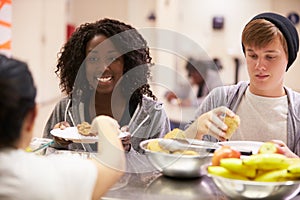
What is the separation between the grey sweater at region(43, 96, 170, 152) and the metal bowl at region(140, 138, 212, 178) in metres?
0.33

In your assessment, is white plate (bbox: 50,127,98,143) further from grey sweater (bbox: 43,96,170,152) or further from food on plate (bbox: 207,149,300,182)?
food on plate (bbox: 207,149,300,182)

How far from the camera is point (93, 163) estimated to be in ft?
3.25

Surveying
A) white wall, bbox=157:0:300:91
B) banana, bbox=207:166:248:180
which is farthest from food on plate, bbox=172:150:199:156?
white wall, bbox=157:0:300:91

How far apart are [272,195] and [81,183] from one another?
445 mm

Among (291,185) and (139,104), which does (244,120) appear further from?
(291,185)

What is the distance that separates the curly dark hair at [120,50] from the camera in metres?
1.62

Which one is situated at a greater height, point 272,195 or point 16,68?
point 16,68

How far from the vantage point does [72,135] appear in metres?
1.39

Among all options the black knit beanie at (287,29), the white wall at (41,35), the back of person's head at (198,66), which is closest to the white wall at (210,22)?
the back of person's head at (198,66)

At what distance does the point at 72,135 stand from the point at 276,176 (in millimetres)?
666

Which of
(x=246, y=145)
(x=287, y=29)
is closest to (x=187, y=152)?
(x=246, y=145)

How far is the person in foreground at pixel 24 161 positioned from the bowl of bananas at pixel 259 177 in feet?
1.09

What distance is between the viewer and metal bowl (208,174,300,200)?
1.00 m

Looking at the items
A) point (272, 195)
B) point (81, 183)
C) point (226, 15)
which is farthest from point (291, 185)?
point (226, 15)
